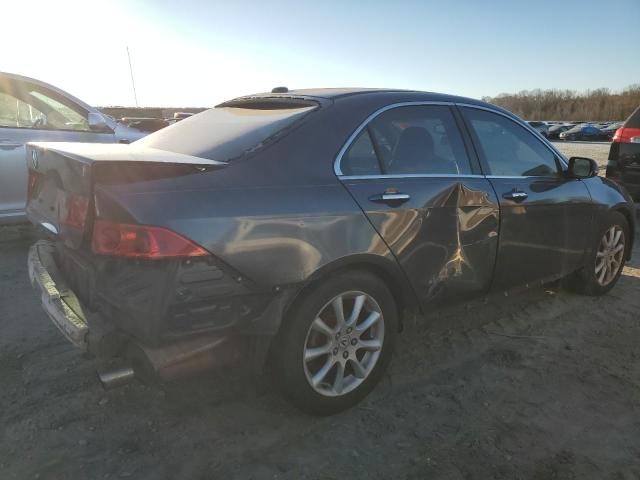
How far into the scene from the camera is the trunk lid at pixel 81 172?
2.07m

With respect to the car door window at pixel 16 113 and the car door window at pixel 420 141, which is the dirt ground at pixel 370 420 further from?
the car door window at pixel 16 113

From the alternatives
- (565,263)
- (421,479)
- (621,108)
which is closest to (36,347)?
(421,479)

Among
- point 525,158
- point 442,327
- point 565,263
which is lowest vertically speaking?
point 442,327

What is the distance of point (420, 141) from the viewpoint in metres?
2.98

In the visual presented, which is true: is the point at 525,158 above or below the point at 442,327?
above

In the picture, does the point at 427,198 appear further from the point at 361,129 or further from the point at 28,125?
the point at 28,125

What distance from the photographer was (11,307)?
153 inches

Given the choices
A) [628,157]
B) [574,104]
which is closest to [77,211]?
[628,157]

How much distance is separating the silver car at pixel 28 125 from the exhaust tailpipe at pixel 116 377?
360cm

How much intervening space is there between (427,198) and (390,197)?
27 centimetres

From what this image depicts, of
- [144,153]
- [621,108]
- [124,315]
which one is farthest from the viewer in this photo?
[621,108]

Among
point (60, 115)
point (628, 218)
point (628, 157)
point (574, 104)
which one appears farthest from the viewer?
point (574, 104)

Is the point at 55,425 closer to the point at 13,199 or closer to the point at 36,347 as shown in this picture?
the point at 36,347

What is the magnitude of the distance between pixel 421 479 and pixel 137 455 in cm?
127
